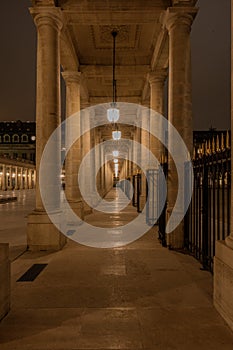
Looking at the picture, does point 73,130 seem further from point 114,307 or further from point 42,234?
point 114,307

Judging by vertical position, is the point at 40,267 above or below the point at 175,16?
below

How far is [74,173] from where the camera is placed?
618 inches

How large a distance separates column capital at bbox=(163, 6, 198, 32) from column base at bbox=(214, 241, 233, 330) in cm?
726

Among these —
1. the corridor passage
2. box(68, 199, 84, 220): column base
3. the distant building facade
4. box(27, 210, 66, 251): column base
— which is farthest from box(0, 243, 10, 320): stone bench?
the distant building facade

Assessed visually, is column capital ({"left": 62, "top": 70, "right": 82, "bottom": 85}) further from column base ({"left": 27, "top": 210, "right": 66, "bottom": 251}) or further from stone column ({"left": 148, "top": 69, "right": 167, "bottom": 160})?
column base ({"left": 27, "top": 210, "right": 66, "bottom": 251})

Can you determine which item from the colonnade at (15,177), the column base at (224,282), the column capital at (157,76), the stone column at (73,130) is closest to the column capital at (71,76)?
the stone column at (73,130)

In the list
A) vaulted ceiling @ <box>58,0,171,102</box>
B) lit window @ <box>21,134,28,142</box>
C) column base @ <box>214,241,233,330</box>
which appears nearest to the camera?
column base @ <box>214,241,233,330</box>

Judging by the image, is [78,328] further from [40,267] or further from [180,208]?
[180,208]

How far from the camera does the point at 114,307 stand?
5.25 meters

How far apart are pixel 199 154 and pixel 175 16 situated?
15.8ft

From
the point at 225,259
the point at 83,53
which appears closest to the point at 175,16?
the point at 83,53

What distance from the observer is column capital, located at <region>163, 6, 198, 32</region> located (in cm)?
990

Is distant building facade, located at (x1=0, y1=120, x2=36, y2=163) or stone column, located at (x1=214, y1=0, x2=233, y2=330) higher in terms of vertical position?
distant building facade, located at (x1=0, y1=120, x2=36, y2=163)

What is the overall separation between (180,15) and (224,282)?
315 inches
